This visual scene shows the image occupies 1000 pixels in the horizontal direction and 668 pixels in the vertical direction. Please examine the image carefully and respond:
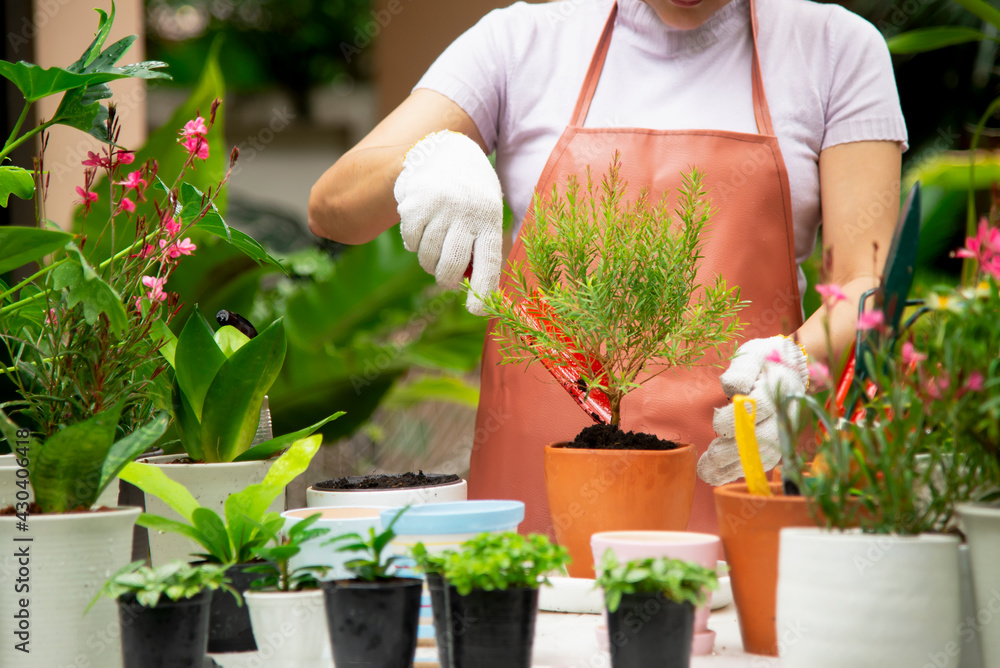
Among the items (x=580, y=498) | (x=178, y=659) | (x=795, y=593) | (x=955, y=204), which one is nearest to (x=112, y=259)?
(x=178, y=659)

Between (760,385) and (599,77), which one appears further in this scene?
(599,77)

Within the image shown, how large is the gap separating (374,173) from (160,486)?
1.99 ft

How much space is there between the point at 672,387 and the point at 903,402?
2.14 ft

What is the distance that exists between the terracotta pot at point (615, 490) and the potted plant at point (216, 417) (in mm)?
226

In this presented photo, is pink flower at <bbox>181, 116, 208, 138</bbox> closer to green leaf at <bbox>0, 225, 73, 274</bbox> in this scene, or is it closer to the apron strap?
green leaf at <bbox>0, 225, 73, 274</bbox>

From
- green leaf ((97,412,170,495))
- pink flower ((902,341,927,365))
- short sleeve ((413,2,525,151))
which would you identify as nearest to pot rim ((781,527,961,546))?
pink flower ((902,341,927,365))

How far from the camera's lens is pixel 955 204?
3873mm

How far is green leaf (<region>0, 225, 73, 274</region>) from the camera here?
0.63 meters

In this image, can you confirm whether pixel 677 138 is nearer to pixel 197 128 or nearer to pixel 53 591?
pixel 197 128

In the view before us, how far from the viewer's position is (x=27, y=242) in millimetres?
646

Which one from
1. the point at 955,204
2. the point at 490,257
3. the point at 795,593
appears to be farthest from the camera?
the point at 955,204

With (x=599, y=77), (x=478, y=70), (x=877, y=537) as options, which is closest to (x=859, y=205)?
(x=599, y=77)

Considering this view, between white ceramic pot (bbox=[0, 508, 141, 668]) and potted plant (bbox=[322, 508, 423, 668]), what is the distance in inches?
6.4

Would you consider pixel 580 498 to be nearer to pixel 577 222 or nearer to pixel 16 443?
pixel 577 222
